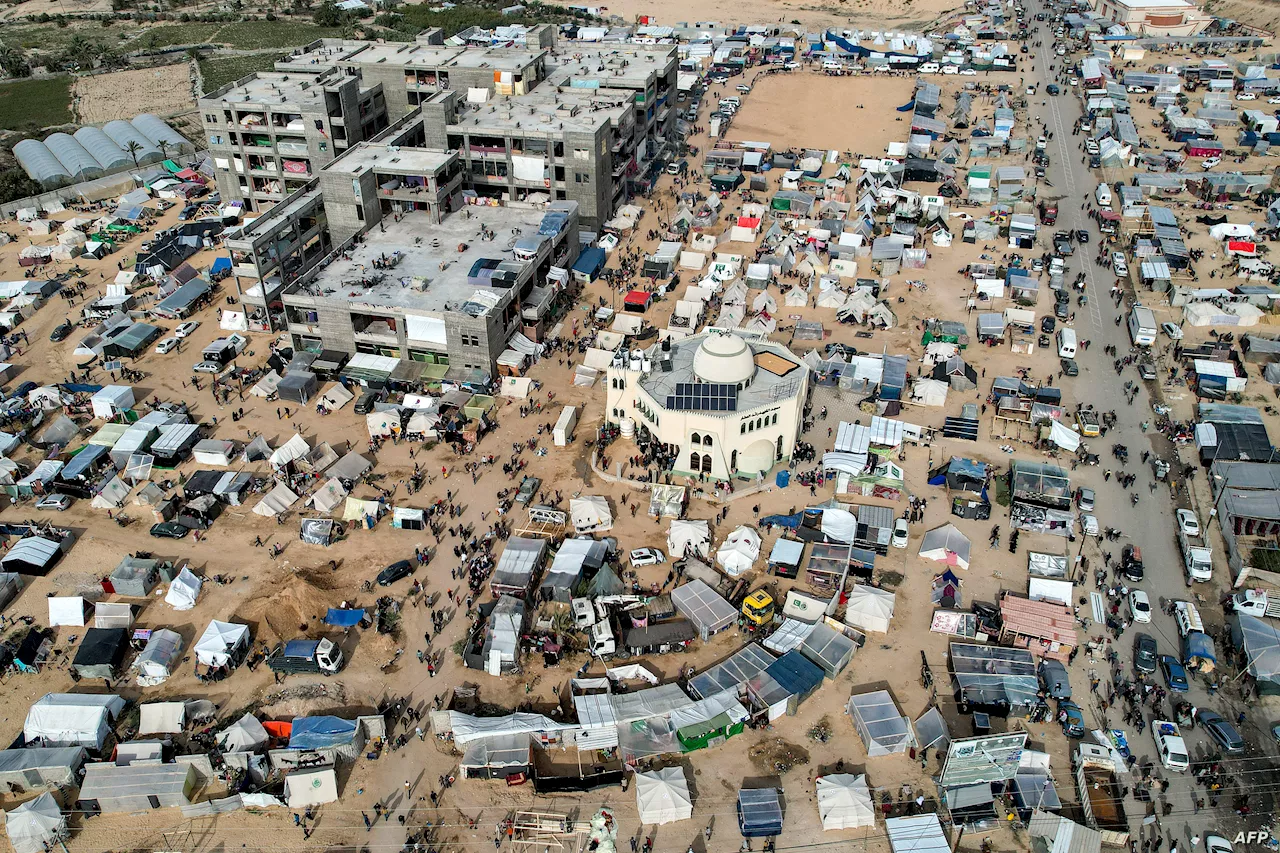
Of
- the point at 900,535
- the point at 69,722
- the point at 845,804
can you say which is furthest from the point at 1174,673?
the point at 69,722

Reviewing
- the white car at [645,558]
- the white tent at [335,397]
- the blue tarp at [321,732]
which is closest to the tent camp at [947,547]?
the white car at [645,558]

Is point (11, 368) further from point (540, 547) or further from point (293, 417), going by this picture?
point (540, 547)

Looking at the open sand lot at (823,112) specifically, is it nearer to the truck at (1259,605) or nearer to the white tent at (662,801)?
the truck at (1259,605)

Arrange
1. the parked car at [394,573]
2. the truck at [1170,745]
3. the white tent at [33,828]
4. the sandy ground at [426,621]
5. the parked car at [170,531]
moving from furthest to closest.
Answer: the parked car at [170,531], the parked car at [394,573], the truck at [1170,745], the sandy ground at [426,621], the white tent at [33,828]

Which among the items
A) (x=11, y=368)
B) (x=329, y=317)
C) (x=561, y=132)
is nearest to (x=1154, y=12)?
(x=561, y=132)

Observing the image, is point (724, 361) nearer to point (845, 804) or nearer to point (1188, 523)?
point (845, 804)

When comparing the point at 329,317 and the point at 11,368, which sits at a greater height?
the point at 329,317

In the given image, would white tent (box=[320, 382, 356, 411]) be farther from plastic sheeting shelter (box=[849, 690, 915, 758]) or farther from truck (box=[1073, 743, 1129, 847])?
truck (box=[1073, 743, 1129, 847])

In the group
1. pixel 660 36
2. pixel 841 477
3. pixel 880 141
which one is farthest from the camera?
pixel 660 36
